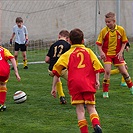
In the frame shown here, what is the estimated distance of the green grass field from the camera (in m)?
7.71

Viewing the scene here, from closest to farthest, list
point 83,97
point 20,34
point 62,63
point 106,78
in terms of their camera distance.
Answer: point 83,97 < point 62,63 < point 106,78 < point 20,34

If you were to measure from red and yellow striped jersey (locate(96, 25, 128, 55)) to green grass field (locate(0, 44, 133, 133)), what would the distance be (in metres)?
0.95

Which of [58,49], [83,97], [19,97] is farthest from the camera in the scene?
[19,97]

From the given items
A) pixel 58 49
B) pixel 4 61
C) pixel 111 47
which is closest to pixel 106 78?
pixel 111 47

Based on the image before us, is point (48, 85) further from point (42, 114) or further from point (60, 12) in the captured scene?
point (60, 12)

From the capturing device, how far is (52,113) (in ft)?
28.9

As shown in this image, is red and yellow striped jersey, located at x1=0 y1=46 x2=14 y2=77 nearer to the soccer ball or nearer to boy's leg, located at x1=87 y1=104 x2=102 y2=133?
the soccer ball

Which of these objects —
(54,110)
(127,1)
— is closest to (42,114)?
(54,110)

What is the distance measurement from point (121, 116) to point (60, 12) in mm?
11879

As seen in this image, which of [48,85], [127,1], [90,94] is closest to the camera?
[90,94]

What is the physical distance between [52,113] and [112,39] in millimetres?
Result: 2292

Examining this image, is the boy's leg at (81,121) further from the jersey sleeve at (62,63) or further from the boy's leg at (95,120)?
the jersey sleeve at (62,63)

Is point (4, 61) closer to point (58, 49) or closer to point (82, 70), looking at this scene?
point (58, 49)

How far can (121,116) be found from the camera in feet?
27.8
